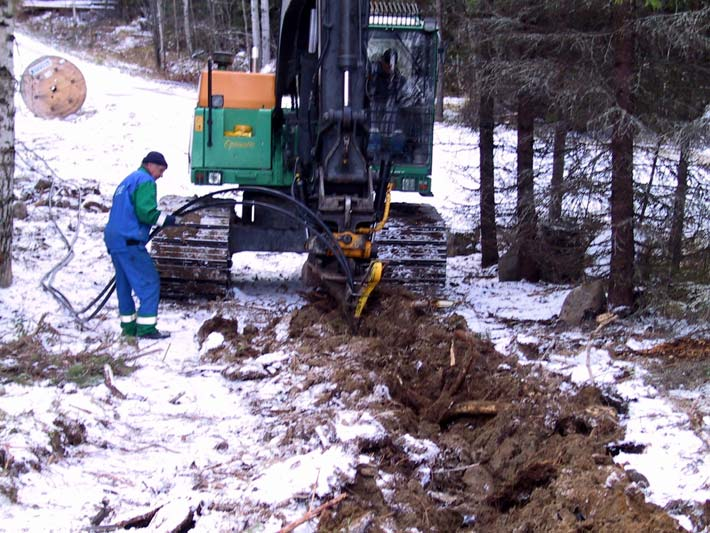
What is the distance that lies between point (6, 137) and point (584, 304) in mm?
6292

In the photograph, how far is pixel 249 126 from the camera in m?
10.0

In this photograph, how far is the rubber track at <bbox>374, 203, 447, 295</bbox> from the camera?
9797mm

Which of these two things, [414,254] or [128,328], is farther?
[414,254]

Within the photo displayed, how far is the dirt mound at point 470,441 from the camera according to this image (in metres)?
4.09

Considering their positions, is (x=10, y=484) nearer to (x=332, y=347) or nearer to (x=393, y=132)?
(x=332, y=347)

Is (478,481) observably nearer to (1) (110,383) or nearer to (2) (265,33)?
(1) (110,383)

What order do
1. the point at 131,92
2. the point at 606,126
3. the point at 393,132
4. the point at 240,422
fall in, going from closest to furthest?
1. the point at 240,422
2. the point at 606,126
3. the point at 393,132
4. the point at 131,92

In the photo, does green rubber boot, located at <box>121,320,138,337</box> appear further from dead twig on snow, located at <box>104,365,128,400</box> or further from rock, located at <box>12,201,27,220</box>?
rock, located at <box>12,201,27,220</box>

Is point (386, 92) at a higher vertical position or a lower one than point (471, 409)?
higher

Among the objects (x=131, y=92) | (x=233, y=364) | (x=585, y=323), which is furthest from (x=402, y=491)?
(x=131, y=92)

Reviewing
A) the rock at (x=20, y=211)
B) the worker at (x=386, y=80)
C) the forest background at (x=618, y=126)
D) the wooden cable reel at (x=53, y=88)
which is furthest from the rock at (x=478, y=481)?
the wooden cable reel at (x=53, y=88)

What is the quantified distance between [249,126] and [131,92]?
22.9 metres

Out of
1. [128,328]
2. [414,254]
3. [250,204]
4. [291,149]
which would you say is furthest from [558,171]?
[128,328]

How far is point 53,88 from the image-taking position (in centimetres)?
2428
